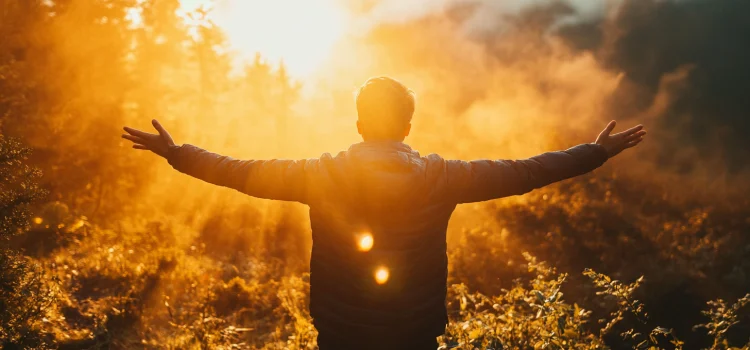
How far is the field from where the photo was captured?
544cm

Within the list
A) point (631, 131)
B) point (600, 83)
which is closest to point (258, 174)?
point (631, 131)

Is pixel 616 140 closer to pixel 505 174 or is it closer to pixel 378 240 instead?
pixel 505 174

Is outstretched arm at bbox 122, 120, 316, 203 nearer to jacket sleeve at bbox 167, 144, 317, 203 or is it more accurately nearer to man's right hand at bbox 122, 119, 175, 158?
jacket sleeve at bbox 167, 144, 317, 203

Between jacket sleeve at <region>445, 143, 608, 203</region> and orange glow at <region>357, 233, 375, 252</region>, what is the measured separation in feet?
1.28

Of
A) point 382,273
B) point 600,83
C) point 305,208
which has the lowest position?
point 382,273

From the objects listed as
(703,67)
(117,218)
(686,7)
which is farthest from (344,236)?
(686,7)

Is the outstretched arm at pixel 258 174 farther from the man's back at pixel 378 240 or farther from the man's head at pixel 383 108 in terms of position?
the man's head at pixel 383 108

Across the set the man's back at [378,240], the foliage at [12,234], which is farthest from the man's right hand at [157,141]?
the foliage at [12,234]

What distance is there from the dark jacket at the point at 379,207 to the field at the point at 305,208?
1.55m

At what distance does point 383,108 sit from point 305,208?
357 inches

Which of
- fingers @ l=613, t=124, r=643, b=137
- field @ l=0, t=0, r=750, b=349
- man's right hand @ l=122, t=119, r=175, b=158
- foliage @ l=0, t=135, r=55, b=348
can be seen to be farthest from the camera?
field @ l=0, t=0, r=750, b=349

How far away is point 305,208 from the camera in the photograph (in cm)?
1100

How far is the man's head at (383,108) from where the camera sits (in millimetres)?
2104

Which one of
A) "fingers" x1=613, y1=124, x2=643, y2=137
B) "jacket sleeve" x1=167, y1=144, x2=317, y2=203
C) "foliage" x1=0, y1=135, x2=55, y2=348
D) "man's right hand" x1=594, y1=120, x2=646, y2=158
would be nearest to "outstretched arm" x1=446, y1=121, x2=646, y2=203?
"man's right hand" x1=594, y1=120, x2=646, y2=158
